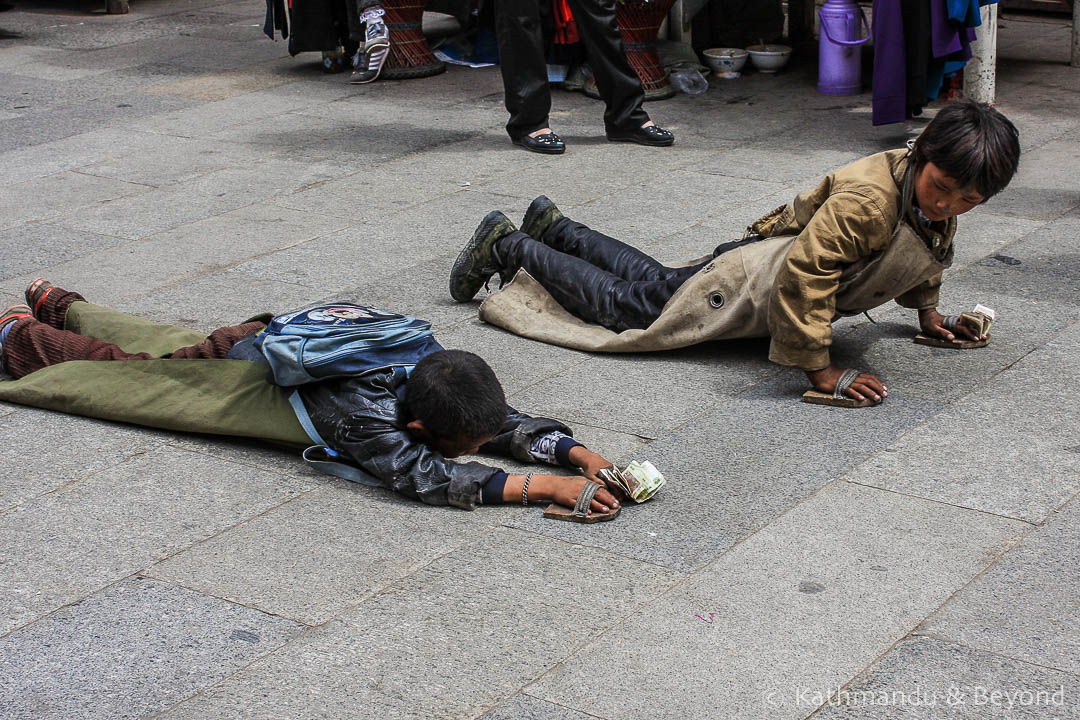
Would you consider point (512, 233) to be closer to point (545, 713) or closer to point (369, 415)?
point (369, 415)

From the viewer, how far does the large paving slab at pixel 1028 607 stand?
8.14 ft

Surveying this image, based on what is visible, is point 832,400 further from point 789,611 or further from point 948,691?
point 948,691

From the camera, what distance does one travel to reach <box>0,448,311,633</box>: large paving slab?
287 cm

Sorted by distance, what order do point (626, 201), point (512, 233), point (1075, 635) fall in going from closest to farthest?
1. point (1075, 635)
2. point (512, 233)
3. point (626, 201)

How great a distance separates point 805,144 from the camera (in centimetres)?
646

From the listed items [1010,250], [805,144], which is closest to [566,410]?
[1010,250]

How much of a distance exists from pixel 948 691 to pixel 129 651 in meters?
1.60

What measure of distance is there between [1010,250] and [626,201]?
1659 millimetres

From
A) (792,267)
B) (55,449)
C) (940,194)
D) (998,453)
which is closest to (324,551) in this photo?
(55,449)

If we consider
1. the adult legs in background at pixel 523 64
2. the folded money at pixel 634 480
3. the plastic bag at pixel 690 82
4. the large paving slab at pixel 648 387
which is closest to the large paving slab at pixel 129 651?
the folded money at pixel 634 480

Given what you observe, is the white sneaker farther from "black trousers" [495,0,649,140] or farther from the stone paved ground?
the stone paved ground

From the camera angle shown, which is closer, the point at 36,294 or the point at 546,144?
the point at 36,294

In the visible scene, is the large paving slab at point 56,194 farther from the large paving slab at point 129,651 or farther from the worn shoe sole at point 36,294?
the large paving slab at point 129,651

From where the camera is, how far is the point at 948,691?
2.36 metres
